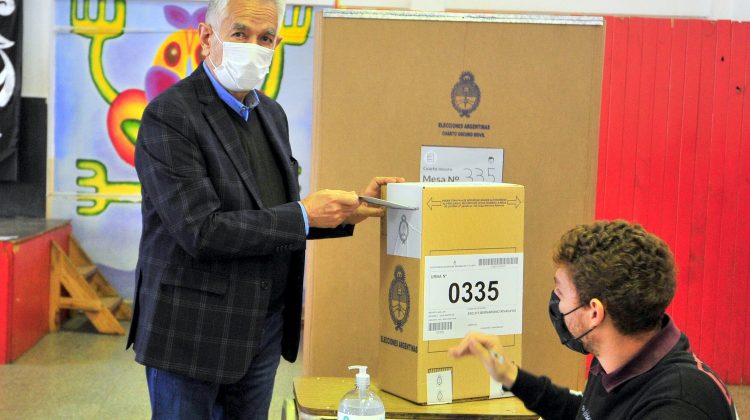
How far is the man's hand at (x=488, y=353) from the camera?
1463 mm

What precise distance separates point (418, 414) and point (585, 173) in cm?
84

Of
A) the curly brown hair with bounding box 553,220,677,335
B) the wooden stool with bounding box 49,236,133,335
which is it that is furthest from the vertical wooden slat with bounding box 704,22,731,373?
the wooden stool with bounding box 49,236,133,335

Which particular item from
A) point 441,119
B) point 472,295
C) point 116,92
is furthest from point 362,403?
point 116,92

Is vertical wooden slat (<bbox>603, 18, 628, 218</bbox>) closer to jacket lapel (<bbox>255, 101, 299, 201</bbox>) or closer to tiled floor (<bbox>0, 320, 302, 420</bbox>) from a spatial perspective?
tiled floor (<bbox>0, 320, 302, 420</bbox>)

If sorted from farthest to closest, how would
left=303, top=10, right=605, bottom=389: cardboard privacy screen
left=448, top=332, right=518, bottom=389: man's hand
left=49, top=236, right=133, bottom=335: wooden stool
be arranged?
left=49, top=236, right=133, bottom=335: wooden stool
left=303, top=10, right=605, bottom=389: cardboard privacy screen
left=448, top=332, right=518, bottom=389: man's hand

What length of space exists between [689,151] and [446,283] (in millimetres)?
3165

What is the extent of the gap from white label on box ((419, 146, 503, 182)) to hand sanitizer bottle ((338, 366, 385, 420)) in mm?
670

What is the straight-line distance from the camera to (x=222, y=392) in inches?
76.7

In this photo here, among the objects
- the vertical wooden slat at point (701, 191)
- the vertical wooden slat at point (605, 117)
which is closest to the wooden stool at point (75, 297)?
the vertical wooden slat at point (605, 117)

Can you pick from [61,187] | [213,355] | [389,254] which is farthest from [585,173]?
[61,187]

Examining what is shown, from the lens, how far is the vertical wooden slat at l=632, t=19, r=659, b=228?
4.60 m

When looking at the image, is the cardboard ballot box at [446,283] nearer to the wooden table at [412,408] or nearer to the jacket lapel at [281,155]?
the wooden table at [412,408]

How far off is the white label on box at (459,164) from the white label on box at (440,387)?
580 mm

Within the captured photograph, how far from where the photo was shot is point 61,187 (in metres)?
6.12
